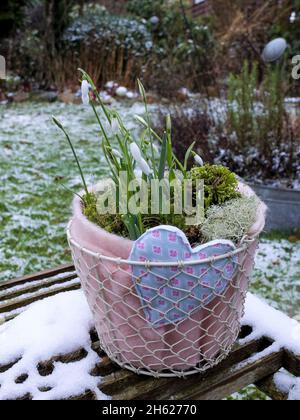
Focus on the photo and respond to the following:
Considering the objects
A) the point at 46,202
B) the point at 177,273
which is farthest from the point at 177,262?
the point at 46,202

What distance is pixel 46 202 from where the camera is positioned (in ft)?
9.36

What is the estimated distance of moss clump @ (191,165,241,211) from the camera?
92 centimetres

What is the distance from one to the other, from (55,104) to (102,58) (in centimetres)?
101

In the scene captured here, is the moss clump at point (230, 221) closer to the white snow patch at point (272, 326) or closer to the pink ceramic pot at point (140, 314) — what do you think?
the pink ceramic pot at point (140, 314)

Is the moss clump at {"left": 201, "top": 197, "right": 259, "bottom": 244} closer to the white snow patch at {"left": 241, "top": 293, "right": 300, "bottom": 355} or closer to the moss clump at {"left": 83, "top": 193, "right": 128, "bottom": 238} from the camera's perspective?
the moss clump at {"left": 83, "top": 193, "right": 128, "bottom": 238}

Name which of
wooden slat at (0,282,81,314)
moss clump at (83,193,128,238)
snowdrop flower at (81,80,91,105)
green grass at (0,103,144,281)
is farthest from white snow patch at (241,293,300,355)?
green grass at (0,103,144,281)

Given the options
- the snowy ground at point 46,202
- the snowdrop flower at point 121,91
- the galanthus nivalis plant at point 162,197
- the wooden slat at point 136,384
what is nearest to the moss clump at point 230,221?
the galanthus nivalis plant at point 162,197

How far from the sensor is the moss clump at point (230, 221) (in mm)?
828

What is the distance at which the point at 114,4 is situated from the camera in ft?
25.5

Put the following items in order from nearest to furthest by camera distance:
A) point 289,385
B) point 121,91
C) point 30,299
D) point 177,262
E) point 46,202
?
point 177,262 < point 289,385 < point 30,299 < point 46,202 < point 121,91

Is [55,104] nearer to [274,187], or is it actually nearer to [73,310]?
[274,187]

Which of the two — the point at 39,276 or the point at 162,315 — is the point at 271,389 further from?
the point at 39,276

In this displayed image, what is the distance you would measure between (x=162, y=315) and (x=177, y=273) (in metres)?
0.10
